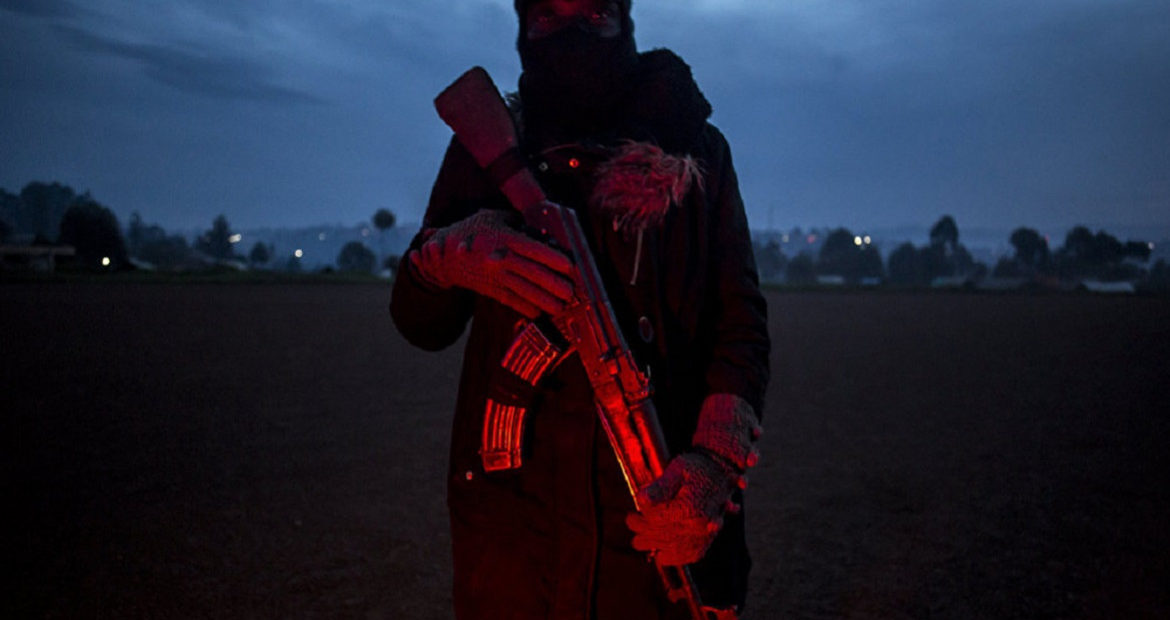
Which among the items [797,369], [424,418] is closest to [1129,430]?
[797,369]

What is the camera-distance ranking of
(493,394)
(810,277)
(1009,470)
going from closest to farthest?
(493,394) < (1009,470) < (810,277)

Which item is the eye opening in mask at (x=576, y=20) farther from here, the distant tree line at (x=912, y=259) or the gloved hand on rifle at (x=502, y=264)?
the distant tree line at (x=912, y=259)

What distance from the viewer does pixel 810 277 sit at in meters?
88.4

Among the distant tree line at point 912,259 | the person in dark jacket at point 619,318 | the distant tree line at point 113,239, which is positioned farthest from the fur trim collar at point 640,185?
the distant tree line at point 912,259

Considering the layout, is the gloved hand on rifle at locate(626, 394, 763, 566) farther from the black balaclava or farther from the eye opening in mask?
the eye opening in mask

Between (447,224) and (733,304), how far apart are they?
34.0 inches

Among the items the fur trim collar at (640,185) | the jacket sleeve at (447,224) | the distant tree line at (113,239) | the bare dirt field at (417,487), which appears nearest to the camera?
the fur trim collar at (640,185)

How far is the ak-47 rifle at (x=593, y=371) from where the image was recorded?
1.92 metres

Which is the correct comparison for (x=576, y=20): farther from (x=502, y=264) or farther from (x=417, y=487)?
(x=417, y=487)

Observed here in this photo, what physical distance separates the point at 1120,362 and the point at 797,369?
21.8ft

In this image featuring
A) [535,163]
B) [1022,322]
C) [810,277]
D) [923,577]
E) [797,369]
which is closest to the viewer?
[535,163]

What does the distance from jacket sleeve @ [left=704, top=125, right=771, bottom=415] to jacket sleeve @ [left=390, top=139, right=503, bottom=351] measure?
2.11ft

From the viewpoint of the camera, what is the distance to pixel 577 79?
2244mm

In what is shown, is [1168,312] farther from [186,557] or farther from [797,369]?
[186,557]
